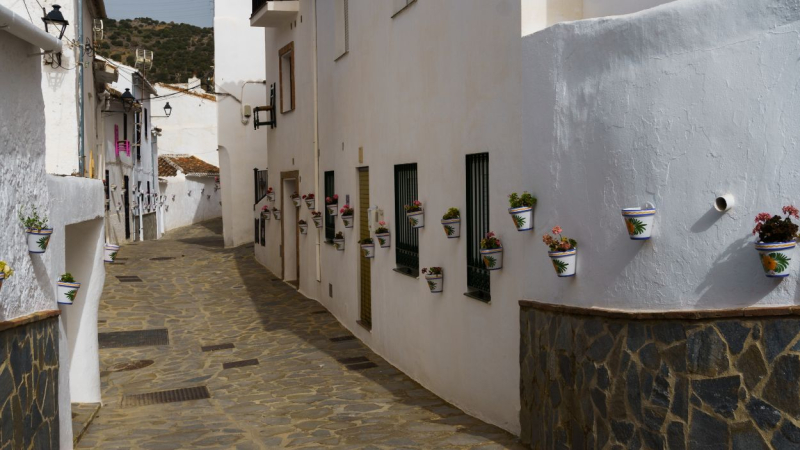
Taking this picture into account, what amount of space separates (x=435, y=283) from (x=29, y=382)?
466cm

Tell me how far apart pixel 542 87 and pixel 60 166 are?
A: 11.3 meters

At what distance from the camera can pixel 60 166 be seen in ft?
50.9

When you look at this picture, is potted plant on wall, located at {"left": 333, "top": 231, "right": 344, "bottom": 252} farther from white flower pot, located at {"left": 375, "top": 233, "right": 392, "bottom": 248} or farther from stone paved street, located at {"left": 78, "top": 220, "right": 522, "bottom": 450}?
white flower pot, located at {"left": 375, "top": 233, "right": 392, "bottom": 248}

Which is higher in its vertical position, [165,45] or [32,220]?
[165,45]

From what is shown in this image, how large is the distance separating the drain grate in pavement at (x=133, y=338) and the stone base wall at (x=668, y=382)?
9.04 m

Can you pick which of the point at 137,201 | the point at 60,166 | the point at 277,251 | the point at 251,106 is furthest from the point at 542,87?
the point at 137,201

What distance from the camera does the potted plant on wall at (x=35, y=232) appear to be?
672 cm

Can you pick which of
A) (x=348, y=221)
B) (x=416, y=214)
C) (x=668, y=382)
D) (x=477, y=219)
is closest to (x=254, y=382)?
(x=416, y=214)

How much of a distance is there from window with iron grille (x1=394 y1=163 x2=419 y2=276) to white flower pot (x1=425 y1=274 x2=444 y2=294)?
1129mm

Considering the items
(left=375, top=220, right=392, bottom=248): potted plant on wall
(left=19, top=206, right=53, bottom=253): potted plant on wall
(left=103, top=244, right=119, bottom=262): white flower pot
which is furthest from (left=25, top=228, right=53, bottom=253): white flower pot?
(left=375, top=220, right=392, bottom=248): potted plant on wall

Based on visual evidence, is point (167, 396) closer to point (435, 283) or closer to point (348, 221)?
point (435, 283)

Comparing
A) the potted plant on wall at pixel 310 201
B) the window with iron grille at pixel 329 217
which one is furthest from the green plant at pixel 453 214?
the potted plant on wall at pixel 310 201

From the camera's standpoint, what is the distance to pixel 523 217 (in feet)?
23.8

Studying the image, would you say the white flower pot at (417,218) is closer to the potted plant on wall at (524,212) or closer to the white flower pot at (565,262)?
the potted plant on wall at (524,212)
